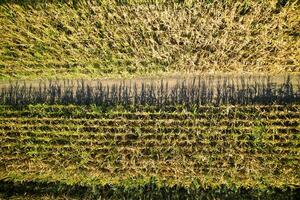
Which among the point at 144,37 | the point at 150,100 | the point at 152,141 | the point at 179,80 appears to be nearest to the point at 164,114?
the point at 150,100

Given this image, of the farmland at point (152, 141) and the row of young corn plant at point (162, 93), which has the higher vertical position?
the row of young corn plant at point (162, 93)

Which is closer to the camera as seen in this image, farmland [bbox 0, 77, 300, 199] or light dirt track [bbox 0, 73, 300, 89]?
farmland [bbox 0, 77, 300, 199]

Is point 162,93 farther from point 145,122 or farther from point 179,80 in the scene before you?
point 145,122

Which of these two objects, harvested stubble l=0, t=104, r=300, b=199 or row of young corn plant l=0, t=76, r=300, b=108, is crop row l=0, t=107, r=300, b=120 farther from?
row of young corn plant l=0, t=76, r=300, b=108

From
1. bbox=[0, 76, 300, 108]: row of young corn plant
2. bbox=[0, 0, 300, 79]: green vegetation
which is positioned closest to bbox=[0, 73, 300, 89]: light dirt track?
bbox=[0, 76, 300, 108]: row of young corn plant

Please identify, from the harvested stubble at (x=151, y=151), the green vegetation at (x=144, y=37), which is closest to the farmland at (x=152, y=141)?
the harvested stubble at (x=151, y=151)

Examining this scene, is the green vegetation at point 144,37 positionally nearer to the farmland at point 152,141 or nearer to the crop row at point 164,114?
the farmland at point 152,141
